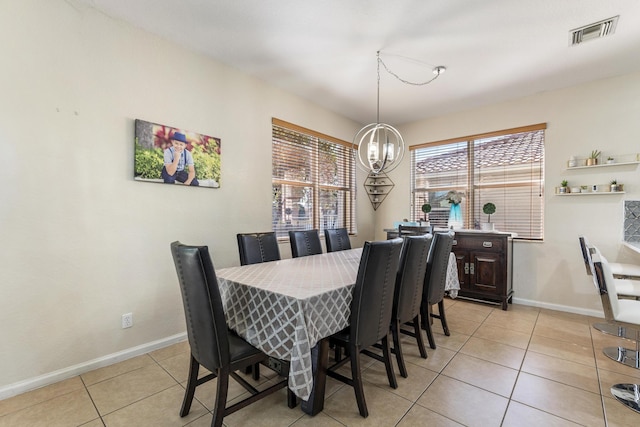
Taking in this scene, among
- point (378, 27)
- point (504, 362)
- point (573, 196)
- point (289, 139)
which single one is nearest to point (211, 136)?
point (289, 139)

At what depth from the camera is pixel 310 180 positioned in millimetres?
4199

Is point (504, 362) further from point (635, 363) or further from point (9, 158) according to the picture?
point (9, 158)

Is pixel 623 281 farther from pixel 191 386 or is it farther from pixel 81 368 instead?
pixel 81 368

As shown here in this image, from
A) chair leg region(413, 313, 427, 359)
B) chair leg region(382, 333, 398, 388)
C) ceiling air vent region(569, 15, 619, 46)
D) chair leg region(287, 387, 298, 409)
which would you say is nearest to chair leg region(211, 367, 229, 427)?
chair leg region(287, 387, 298, 409)

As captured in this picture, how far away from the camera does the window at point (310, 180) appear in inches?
148

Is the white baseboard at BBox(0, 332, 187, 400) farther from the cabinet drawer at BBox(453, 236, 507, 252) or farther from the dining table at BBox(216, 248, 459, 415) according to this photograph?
the cabinet drawer at BBox(453, 236, 507, 252)

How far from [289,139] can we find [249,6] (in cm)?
178

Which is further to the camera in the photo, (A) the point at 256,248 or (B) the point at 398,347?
(A) the point at 256,248

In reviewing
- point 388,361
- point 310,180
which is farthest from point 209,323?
point 310,180

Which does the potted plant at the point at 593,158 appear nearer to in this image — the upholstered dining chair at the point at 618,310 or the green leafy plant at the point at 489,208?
the green leafy plant at the point at 489,208

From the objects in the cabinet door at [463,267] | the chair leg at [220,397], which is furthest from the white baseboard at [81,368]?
A: the cabinet door at [463,267]

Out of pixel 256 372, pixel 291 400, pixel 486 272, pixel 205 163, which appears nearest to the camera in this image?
pixel 291 400

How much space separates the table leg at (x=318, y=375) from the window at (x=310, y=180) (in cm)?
217

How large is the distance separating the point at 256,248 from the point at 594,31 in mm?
3495
